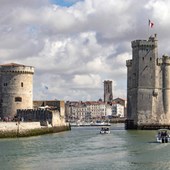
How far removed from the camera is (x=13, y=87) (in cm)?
6303

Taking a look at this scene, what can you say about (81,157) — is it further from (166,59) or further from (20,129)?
(166,59)

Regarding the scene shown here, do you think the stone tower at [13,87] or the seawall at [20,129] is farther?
→ the stone tower at [13,87]

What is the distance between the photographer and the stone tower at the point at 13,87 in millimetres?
62844

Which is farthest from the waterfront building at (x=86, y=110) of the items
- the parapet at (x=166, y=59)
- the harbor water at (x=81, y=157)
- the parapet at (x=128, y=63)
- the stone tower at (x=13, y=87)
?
the harbor water at (x=81, y=157)

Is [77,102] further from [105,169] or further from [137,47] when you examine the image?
[105,169]

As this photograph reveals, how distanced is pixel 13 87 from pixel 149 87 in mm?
19665

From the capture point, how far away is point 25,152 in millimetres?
35625

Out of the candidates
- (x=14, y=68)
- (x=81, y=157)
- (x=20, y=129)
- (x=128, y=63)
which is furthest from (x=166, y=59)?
(x=81, y=157)

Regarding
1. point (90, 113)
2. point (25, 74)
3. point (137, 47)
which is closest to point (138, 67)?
point (137, 47)

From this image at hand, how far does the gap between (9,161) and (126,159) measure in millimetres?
6809

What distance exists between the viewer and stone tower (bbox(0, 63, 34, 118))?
206 feet

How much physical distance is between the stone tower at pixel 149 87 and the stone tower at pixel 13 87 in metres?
16.2

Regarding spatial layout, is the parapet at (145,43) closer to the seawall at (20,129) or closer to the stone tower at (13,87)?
the stone tower at (13,87)

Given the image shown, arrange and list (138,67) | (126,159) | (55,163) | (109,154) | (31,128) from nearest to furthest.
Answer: (55,163), (126,159), (109,154), (31,128), (138,67)
